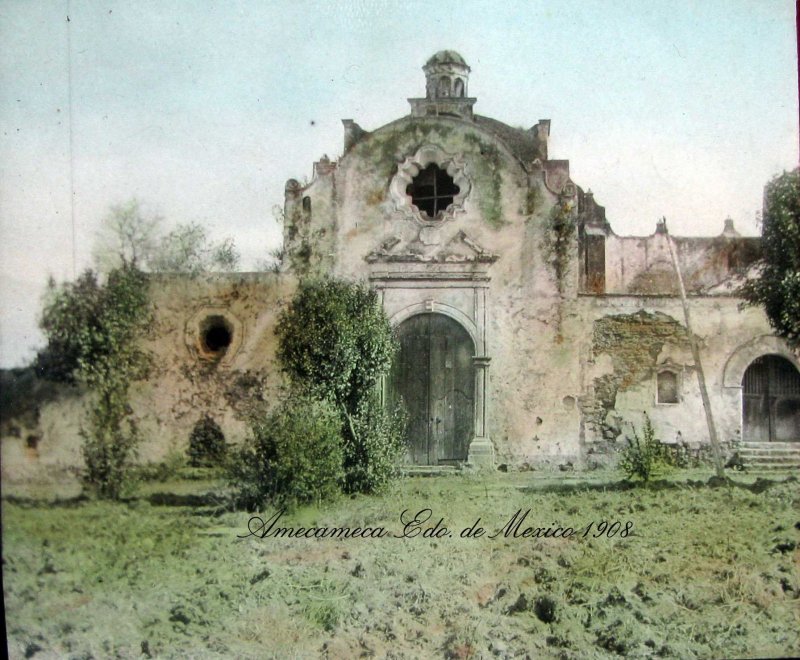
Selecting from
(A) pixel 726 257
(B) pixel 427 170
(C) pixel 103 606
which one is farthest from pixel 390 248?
(C) pixel 103 606

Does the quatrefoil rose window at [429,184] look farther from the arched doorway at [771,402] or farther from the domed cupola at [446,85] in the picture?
the arched doorway at [771,402]

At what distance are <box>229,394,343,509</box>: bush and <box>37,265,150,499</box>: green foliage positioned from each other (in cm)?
81

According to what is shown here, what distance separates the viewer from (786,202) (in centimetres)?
514

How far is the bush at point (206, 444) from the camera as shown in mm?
5035

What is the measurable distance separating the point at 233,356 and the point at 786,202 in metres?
4.16

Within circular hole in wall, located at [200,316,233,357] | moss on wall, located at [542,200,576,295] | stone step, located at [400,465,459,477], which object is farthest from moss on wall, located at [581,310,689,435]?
circular hole in wall, located at [200,316,233,357]

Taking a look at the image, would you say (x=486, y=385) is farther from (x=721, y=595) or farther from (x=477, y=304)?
(x=721, y=595)

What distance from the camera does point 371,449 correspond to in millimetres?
5199

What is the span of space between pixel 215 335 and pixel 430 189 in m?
1.95

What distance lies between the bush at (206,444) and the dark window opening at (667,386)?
126 inches

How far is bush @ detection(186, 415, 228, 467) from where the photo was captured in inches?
198

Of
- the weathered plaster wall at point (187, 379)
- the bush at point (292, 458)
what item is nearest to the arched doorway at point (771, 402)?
the bush at point (292, 458)

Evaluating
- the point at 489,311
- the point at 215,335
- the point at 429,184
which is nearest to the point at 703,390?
the point at 489,311

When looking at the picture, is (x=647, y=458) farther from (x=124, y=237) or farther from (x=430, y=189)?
(x=124, y=237)
